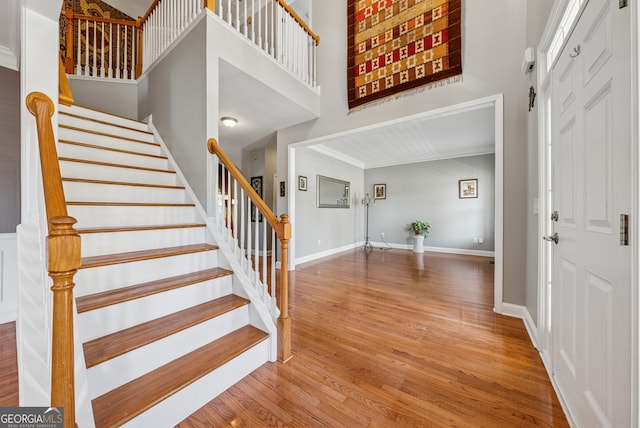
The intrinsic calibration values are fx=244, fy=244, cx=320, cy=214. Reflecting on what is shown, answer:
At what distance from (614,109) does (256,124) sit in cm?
384

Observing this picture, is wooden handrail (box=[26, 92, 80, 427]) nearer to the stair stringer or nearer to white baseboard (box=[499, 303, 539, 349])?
the stair stringer

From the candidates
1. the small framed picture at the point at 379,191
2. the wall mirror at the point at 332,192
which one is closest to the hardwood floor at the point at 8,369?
the wall mirror at the point at 332,192

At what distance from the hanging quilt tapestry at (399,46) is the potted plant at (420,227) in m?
3.48

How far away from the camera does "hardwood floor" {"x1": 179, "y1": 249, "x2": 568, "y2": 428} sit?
1193 millimetres

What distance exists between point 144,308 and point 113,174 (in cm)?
145

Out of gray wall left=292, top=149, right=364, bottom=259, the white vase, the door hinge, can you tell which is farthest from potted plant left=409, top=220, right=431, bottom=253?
the door hinge

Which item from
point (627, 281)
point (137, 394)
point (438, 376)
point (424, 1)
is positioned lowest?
point (438, 376)

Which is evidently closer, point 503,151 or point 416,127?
point 503,151

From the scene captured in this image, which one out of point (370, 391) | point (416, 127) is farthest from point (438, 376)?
point (416, 127)

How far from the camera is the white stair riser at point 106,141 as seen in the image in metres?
2.25

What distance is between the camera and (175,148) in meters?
2.61

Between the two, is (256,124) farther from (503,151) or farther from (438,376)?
(438,376)

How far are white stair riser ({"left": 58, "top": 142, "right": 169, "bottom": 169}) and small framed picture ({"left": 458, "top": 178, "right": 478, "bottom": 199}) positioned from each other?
18.3ft

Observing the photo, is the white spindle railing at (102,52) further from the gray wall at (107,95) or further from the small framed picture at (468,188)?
the small framed picture at (468,188)
